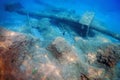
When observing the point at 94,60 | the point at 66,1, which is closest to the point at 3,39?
the point at 94,60

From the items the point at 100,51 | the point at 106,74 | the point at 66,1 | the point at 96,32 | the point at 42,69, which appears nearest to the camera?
the point at 42,69

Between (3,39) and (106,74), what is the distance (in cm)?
352

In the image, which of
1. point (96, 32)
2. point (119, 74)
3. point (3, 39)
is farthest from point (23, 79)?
point (96, 32)

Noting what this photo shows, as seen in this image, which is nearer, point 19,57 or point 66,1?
point 19,57

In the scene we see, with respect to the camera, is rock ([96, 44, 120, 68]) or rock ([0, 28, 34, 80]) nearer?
rock ([0, 28, 34, 80])

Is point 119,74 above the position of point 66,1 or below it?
above

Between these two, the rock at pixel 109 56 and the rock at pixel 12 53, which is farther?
the rock at pixel 109 56

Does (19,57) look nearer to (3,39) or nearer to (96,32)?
(3,39)

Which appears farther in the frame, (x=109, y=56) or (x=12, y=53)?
(x=109, y=56)

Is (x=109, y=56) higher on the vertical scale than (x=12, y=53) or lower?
lower

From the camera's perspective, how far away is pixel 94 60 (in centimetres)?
570

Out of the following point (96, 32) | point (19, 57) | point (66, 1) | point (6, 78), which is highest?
point (19, 57)

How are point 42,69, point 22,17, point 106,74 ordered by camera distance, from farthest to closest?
1. point 22,17
2. point 106,74
3. point 42,69

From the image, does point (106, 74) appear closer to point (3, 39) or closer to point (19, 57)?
point (19, 57)
